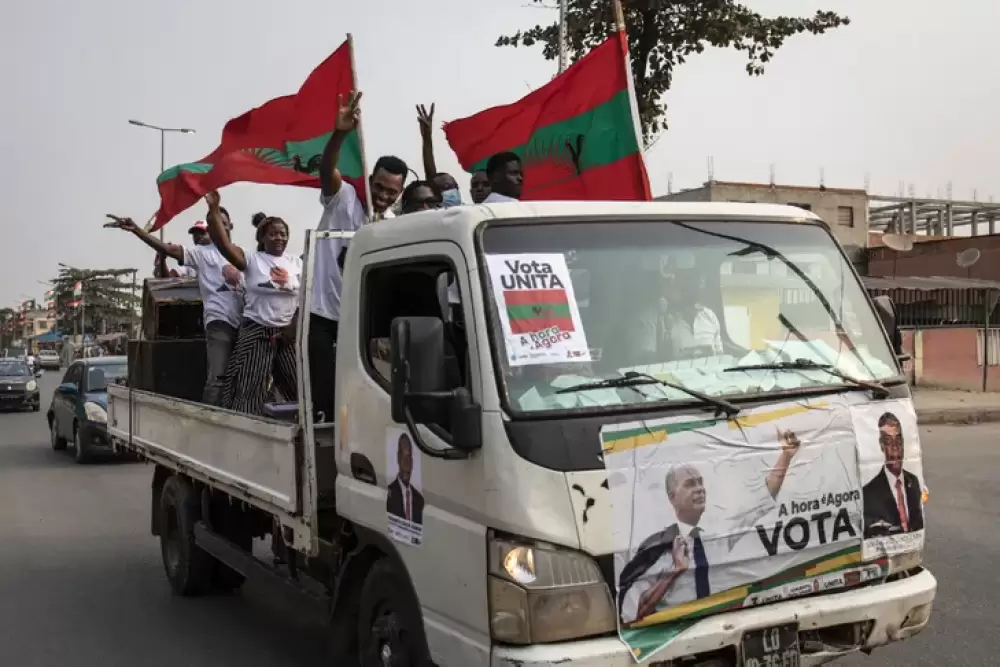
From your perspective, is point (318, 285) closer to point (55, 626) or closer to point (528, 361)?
point (528, 361)

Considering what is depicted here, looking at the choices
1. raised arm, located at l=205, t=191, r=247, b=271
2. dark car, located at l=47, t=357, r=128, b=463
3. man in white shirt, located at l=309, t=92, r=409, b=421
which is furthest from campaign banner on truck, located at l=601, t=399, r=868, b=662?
dark car, located at l=47, t=357, r=128, b=463

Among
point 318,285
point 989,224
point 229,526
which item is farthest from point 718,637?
point 989,224

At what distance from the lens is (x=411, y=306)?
12.8 ft

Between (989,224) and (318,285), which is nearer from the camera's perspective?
(318,285)

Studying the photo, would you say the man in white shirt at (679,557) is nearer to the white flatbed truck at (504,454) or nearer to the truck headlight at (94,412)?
the white flatbed truck at (504,454)

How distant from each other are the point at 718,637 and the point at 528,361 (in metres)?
1.06

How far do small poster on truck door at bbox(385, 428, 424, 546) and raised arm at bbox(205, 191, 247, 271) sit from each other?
3073mm

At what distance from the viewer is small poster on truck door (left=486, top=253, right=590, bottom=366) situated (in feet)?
10.5

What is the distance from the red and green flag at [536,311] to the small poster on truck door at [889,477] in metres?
1.12

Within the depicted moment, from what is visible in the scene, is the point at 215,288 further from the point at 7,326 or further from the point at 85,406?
the point at 7,326

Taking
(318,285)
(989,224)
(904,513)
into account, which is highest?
(989,224)

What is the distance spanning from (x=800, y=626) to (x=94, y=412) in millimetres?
12720

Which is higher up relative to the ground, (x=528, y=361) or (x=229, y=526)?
(x=528, y=361)

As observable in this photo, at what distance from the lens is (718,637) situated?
3107 millimetres
